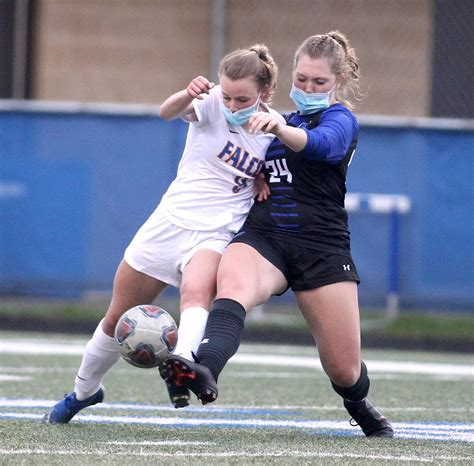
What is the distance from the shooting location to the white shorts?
555cm

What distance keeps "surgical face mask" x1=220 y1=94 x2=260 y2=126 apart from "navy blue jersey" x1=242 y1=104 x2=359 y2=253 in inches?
8.9

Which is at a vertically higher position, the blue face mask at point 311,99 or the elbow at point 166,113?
the blue face mask at point 311,99

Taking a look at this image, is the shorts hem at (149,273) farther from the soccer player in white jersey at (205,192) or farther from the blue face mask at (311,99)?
the blue face mask at (311,99)

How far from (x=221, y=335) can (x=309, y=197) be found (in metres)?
0.81

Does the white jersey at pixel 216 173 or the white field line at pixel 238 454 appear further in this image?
the white jersey at pixel 216 173

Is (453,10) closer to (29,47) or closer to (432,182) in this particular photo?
(432,182)

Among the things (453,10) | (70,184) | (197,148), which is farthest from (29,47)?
(197,148)

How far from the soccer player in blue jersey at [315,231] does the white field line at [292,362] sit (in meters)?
4.39

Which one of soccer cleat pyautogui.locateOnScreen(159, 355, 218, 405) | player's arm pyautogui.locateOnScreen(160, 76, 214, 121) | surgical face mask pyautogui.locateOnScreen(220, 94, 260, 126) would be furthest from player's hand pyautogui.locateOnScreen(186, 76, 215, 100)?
soccer cleat pyautogui.locateOnScreen(159, 355, 218, 405)

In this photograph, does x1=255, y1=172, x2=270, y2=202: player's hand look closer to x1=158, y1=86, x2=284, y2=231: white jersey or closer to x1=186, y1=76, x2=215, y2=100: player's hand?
x1=158, y1=86, x2=284, y2=231: white jersey

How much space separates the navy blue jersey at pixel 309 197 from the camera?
5469 mm

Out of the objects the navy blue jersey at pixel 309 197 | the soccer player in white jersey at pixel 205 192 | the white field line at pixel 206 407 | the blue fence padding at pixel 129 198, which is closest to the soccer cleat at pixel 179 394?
the soccer player in white jersey at pixel 205 192

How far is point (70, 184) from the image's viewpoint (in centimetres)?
1352

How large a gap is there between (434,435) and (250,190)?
56.4 inches
